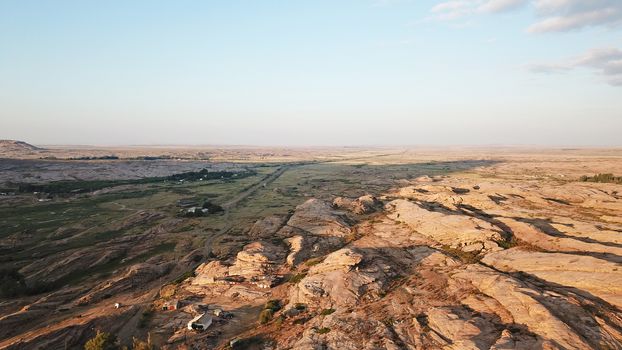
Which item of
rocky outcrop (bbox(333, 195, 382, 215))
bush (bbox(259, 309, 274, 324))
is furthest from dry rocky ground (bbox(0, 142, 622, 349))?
rocky outcrop (bbox(333, 195, 382, 215))

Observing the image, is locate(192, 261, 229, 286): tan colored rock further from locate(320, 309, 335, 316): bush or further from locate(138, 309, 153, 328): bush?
locate(320, 309, 335, 316): bush

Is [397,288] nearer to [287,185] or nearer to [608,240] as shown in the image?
[608,240]

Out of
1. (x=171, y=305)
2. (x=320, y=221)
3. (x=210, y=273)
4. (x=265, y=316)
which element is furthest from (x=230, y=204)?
(x=265, y=316)

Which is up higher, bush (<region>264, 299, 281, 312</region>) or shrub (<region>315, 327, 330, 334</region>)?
shrub (<region>315, 327, 330, 334</region>)

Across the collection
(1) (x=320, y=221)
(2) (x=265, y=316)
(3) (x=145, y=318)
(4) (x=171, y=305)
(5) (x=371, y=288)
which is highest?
(1) (x=320, y=221)

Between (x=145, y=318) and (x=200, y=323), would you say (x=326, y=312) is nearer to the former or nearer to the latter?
(x=200, y=323)

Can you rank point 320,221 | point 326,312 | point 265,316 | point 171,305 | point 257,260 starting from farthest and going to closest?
point 320,221, point 257,260, point 171,305, point 265,316, point 326,312

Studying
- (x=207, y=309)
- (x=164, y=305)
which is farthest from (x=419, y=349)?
(x=164, y=305)

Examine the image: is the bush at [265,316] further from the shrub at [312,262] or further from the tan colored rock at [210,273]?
the shrub at [312,262]
